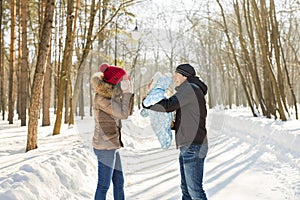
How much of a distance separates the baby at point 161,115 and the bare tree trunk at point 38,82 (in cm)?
355

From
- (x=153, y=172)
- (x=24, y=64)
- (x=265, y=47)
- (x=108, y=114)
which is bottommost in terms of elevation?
(x=153, y=172)

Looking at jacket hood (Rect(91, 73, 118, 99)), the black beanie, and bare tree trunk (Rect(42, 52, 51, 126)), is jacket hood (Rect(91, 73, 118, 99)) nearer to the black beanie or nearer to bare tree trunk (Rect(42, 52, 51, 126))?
the black beanie

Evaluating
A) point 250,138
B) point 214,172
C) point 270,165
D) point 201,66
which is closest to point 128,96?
point 214,172

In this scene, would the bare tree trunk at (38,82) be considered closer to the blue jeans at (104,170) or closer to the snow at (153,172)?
the snow at (153,172)

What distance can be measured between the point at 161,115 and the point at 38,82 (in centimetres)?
379

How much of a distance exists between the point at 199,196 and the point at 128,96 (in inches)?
51.8

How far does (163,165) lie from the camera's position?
7352mm

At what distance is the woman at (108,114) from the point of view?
352 centimetres

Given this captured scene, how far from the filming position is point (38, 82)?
6.92 metres

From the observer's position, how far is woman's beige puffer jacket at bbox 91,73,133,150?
349 cm

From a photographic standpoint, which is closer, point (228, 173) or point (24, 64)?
point (228, 173)

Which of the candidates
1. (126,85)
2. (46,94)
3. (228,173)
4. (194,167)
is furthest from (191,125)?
(46,94)

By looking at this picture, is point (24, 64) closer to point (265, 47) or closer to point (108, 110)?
point (265, 47)

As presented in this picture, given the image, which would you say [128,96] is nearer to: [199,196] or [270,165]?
[199,196]
